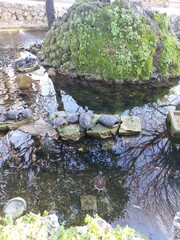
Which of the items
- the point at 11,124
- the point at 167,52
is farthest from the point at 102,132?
the point at 167,52

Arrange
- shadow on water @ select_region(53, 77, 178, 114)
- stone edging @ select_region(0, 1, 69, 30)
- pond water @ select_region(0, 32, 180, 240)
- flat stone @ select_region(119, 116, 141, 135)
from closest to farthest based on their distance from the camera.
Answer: pond water @ select_region(0, 32, 180, 240) → flat stone @ select_region(119, 116, 141, 135) → shadow on water @ select_region(53, 77, 178, 114) → stone edging @ select_region(0, 1, 69, 30)

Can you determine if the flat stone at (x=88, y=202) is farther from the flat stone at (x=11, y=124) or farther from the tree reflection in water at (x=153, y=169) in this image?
the flat stone at (x=11, y=124)

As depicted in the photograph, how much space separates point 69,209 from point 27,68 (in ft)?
22.2

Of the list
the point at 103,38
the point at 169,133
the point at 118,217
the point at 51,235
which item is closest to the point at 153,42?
the point at 103,38

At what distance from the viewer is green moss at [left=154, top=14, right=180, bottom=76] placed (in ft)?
31.1

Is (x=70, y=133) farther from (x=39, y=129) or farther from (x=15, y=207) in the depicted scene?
(x=15, y=207)

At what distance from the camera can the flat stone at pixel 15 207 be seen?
4.14 m

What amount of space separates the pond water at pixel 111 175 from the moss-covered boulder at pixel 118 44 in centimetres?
213

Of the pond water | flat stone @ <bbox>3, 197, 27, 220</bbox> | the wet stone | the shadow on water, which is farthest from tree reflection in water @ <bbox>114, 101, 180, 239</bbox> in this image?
the wet stone

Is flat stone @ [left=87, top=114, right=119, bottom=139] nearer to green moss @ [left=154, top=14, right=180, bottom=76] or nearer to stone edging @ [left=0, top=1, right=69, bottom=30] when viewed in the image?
green moss @ [left=154, top=14, right=180, bottom=76]

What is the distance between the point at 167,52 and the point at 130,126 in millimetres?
4625

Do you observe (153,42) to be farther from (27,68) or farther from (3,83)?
(3,83)

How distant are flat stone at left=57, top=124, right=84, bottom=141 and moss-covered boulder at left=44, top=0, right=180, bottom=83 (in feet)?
11.9

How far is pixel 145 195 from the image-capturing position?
4660mm
